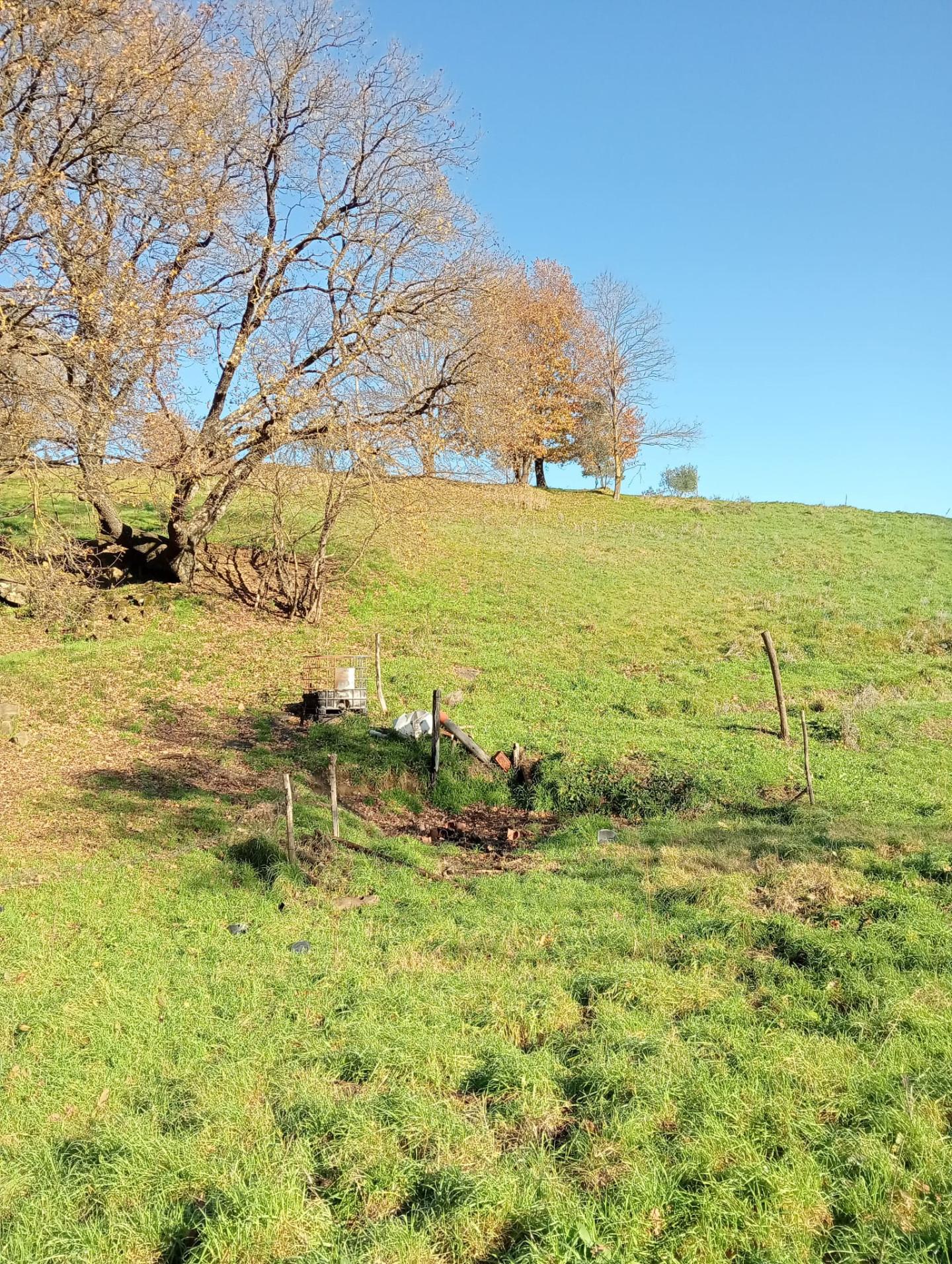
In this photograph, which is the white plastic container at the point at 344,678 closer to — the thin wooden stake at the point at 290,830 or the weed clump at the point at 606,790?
the weed clump at the point at 606,790

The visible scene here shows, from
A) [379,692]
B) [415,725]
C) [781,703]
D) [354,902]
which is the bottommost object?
[354,902]

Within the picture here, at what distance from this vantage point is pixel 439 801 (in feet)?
44.3

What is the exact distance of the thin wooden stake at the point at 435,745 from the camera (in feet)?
44.3

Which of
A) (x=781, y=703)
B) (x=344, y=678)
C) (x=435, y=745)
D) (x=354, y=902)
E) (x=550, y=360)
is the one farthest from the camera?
(x=550, y=360)

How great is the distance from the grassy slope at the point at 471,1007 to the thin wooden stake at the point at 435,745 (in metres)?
0.46

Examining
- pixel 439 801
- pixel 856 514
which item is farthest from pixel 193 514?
pixel 856 514

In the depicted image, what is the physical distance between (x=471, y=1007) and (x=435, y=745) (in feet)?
24.7

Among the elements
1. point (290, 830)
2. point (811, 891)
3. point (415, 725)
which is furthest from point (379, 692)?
point (811, 891)

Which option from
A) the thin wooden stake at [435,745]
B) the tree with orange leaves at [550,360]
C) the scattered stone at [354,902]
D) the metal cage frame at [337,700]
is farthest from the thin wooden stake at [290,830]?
the tree with orange leaves at [550,360]

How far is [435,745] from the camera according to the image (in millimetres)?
13648

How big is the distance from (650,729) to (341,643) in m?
8.46

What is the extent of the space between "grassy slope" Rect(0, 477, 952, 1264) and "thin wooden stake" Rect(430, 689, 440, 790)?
1.51 ft

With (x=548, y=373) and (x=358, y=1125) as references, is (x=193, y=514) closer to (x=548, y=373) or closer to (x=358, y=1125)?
(x=358, y=1125)

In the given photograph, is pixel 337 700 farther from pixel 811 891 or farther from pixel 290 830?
pixel 811 891
